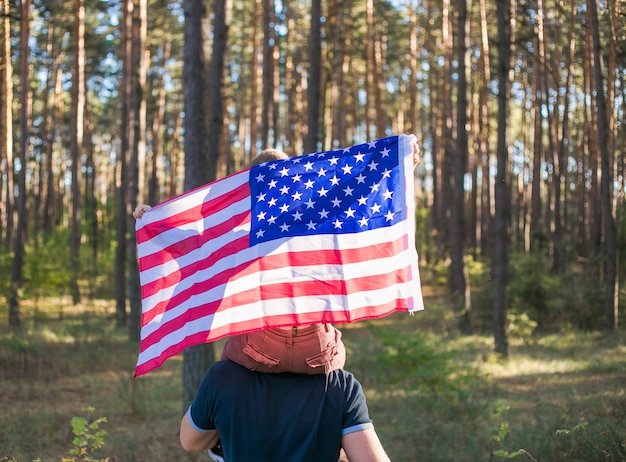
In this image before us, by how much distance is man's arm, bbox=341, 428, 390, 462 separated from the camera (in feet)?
9.19

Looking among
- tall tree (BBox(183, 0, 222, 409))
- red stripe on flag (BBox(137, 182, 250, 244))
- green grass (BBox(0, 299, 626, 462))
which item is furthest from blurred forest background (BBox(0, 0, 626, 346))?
red stripe on flag (BBox(137, 182, 250, 244))

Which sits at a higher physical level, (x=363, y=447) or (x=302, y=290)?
(x=302, y=290)

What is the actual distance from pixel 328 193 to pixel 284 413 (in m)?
1.32

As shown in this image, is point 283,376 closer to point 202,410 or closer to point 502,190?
point 202,410

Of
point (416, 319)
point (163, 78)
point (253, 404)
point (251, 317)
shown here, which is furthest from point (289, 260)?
point (163, 78)

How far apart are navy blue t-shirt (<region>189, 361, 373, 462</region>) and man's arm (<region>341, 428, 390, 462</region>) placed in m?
0.02

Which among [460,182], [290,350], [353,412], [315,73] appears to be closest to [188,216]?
[290,350]

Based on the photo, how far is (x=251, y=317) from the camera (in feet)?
11.3

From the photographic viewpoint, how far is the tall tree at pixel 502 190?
1347 cm

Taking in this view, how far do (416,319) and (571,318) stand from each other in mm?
3801

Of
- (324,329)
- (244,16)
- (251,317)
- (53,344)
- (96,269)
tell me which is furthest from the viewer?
(244,16)

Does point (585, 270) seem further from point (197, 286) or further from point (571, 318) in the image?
point (197, 286)

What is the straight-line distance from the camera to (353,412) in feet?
9.39

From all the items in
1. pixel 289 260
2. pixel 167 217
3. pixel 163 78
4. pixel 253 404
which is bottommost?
pixel 253 404
